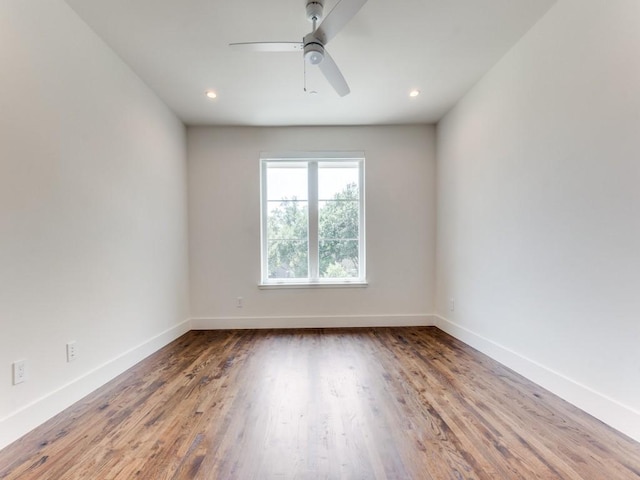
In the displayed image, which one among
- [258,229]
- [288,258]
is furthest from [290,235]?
[258,229]

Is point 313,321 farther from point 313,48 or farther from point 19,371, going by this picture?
point 313,48

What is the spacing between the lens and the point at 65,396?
1880mm

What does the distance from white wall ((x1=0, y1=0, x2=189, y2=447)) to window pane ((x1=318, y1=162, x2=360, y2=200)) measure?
197cm

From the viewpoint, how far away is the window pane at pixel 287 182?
394cm

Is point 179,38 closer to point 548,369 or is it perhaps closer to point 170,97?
point 170,97

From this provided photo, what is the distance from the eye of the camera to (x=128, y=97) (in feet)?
8.48

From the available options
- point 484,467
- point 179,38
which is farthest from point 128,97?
point 484,467

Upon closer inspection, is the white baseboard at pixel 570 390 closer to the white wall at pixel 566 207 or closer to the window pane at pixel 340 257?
the white wall at pixel 566 207

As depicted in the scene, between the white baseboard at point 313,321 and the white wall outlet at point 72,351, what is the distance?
1770 mm

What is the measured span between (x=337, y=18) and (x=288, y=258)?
275 centimetres

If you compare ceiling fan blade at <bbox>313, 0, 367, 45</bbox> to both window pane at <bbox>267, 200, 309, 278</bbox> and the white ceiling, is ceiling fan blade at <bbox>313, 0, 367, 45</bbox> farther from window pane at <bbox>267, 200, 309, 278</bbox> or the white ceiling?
window pane at <bbox>267, 200, 309, 278</bbox>

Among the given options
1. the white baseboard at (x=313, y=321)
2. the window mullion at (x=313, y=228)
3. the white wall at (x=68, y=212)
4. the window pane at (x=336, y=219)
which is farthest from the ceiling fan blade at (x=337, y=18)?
the white baseboard at (x=313, y=321)

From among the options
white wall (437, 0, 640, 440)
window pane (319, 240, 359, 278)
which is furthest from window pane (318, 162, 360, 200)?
white wall (437, 0, 640, 440)

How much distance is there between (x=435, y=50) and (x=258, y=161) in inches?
90.5
